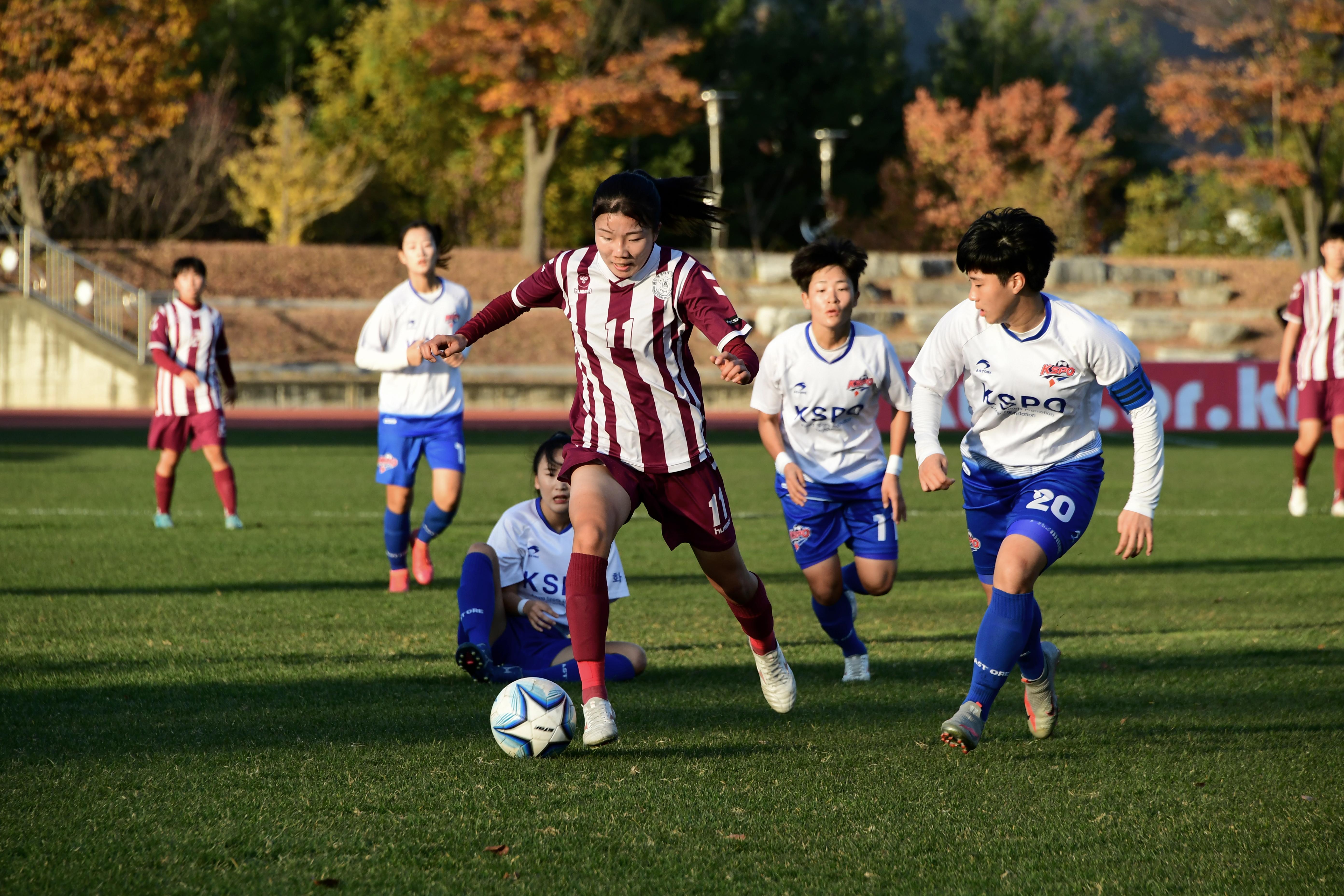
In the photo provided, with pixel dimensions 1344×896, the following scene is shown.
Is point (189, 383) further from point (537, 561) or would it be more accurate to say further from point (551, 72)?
point (551, 72)

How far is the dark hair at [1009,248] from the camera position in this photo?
177 inches

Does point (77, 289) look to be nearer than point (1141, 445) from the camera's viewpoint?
No

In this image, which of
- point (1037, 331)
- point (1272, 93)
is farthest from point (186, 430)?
point (1272, 93)

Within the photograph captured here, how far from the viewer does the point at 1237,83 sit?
130 ft

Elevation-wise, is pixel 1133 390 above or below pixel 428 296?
below

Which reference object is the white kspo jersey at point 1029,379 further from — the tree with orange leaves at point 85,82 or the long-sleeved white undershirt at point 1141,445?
the tree with orange leaves at point 85,82

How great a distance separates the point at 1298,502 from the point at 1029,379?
8645 mm

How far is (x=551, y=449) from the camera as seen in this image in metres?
5.98

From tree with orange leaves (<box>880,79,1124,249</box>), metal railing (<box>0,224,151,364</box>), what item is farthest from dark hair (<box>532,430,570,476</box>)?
tree with orange leaves (<box>880,79,1124,249</box>)

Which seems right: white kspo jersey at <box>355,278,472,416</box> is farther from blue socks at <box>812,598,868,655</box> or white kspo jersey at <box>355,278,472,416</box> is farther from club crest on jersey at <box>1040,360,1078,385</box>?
club crest on jersey at <box>1040,360,1078,385</box>

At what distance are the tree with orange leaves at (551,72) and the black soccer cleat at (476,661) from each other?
31.9 metres

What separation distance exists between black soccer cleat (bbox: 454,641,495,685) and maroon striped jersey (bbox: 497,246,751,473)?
1000 mm

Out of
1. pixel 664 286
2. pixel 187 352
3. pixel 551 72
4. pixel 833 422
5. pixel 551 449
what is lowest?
pixel 551 449

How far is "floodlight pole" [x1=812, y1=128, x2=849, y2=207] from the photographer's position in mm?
46594
